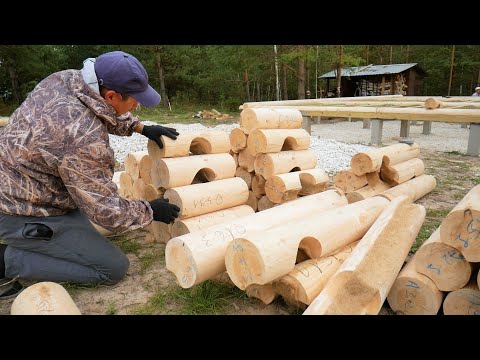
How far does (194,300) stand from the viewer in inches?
109

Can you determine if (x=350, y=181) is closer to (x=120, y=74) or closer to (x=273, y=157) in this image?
(x=273, y=157)

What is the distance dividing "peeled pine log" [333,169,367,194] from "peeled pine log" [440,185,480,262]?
2.42 m

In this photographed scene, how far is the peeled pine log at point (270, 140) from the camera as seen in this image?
172 inches

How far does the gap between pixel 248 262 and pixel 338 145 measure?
760cm

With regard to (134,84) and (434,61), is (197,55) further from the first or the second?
(134,84)

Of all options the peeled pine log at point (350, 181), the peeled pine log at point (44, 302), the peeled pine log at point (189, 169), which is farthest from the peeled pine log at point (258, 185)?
the peeled pine log at point (44, 302)

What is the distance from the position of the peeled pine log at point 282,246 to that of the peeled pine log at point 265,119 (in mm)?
1820

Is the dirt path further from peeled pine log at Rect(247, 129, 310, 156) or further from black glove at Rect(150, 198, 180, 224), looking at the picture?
peeled pine log at Rect(247, 129, 310, 156)

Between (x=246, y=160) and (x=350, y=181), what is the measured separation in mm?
1463

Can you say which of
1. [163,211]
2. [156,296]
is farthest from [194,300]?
[163,211]

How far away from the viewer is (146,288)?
10.0ft

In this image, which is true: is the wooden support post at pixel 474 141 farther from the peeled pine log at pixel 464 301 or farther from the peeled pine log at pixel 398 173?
the peeled pine log at pixel 464 301

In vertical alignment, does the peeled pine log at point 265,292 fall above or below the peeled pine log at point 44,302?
below

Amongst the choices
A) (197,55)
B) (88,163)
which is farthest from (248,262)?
(197,55)
